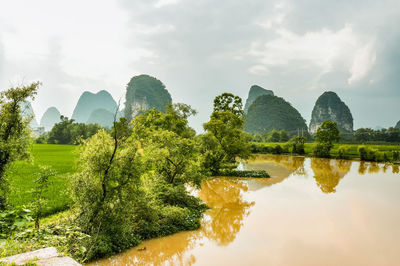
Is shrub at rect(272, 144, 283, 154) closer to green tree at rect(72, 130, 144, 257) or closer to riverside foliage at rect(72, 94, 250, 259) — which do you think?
riverside foliage at rect(72, 94, 250, 259)

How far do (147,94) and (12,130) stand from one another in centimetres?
11000

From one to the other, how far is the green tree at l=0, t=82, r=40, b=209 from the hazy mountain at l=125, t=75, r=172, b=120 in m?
98.9

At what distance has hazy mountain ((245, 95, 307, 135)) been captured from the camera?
334 feet

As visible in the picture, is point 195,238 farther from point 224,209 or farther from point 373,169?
point 373,169

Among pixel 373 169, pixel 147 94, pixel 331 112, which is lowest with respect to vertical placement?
pixel 373 169

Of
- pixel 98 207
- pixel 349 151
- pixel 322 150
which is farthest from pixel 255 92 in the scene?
pixel 98 207

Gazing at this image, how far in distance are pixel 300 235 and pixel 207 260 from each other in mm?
3357

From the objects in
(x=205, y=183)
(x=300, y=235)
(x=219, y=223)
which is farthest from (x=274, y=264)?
(x=205, y=183)

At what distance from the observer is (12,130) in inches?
221

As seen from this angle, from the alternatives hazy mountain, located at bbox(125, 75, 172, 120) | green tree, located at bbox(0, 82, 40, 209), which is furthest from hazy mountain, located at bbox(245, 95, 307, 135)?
green tree, located at bbox(0, 82, 40, 209)

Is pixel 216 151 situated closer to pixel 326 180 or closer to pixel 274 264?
pixel 326 180

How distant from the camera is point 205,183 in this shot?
1566cm

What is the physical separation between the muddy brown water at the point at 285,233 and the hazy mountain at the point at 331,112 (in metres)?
101

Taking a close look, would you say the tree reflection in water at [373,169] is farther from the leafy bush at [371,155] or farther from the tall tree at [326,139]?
the tall tree at [326,139]
